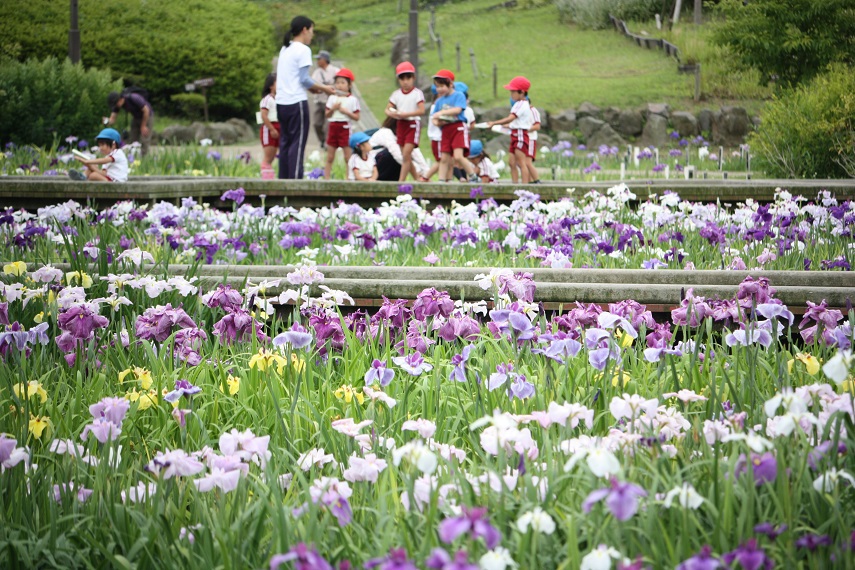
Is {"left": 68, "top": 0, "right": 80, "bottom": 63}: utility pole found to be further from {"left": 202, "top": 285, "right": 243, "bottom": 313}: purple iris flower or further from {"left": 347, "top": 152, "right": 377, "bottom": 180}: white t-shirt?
{"left": 202, "top": 285, "right": 243, "bottom": 313}: purple iris flower

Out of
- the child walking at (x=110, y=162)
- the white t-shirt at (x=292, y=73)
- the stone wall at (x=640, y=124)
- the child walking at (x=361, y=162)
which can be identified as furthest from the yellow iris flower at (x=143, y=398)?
the stone wall at (x=640, y=124)

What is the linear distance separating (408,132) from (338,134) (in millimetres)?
982

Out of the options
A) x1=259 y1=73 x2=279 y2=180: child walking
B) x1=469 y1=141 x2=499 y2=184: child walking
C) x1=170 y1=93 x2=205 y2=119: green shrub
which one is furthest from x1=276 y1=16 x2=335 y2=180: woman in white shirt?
x1=170 y1=93 x2=205 y2=119: green shrub

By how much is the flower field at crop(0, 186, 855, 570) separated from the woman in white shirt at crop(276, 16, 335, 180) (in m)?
5.23

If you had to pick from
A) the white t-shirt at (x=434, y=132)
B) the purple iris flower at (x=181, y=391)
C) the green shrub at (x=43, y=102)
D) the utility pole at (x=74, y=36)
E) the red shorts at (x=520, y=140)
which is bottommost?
the purple iris flower at (x=181, y=391)

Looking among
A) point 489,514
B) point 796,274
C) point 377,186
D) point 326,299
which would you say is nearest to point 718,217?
point 796,274

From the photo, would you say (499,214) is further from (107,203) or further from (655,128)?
(655,128)

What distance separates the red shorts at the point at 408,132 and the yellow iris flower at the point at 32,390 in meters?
8.04

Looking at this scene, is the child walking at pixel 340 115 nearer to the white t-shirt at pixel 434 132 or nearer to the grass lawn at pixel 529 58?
the white t-shirt at pixel 434 132

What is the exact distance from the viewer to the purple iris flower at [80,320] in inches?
124

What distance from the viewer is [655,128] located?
23016mm

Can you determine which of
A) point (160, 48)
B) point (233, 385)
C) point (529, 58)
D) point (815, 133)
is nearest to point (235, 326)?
point (233, 385)

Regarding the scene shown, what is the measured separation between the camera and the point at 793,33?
52.0 feet

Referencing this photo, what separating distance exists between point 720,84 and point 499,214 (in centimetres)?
2210
